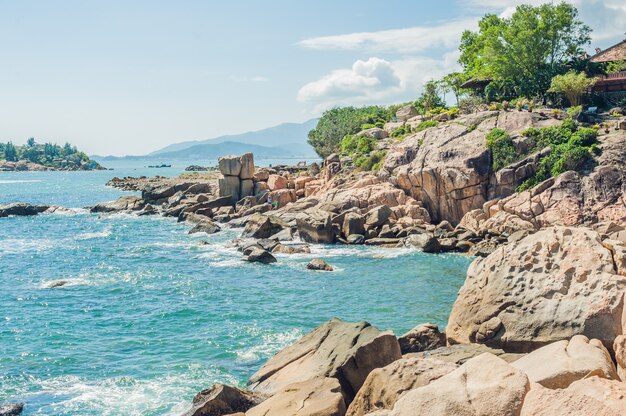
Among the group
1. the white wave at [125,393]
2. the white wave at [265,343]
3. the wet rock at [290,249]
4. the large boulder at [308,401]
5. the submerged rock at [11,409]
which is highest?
the large boulder at [308,401]

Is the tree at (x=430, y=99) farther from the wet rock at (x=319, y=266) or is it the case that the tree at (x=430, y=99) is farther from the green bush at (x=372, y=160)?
the wet rock at (x=319, y=266)

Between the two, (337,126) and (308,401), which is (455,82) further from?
(308,401)

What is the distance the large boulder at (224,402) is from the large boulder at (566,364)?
32.0ft

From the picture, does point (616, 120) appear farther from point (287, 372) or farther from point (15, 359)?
point (15, 359)

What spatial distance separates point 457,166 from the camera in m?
59.7

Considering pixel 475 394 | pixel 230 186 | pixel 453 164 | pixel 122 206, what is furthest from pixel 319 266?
pixel 122 206

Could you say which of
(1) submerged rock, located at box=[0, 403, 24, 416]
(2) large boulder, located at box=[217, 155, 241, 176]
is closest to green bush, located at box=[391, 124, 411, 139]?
(2) large boulder, located at box=[217, 155, 241, 176]

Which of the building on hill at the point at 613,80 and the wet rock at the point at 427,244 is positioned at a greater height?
the building on hill at the point at 613,80

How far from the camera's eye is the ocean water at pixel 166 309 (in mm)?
24766

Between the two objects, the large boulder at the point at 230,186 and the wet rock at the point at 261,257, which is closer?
the wet rock at the point at 261,257

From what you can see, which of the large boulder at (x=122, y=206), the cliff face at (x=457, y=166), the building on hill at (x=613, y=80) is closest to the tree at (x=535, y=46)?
the building on hill at (x=613, y=80)

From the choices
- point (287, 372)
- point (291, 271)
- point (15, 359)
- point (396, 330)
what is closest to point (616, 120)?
point (291, 271)

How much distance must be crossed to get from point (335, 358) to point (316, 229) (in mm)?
37335

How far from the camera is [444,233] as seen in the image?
2200 inches
